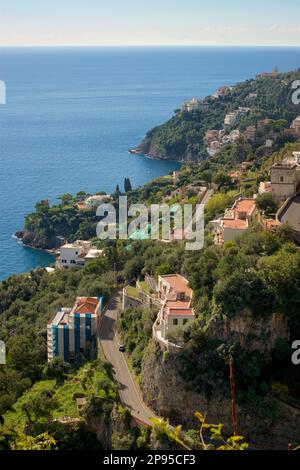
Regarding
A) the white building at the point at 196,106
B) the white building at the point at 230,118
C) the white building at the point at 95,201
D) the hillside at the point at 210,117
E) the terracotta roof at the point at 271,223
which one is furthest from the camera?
the white building at the point at 196,106

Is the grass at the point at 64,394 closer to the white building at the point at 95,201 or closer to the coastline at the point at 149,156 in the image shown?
the white building at the point at 95,201

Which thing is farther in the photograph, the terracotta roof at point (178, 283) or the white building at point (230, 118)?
the white building at point (230, 118)

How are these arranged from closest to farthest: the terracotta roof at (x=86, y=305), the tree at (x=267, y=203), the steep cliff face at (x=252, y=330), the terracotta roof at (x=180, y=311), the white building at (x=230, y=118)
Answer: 1. the steep cliff face at (x=252, y=330)
2. the terracotta roof at (x=180, y=311)
3. the tree at (x=267, y=203)
4. the terracotta roof at (x=86, y=305)
5. the white building at (x=230, y=118)

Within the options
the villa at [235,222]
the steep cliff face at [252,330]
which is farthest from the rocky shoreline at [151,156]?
the steep cliff face at [252,330]

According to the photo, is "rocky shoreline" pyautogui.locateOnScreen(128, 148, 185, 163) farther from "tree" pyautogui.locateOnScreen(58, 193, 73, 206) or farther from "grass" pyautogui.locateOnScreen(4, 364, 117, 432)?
"grass" pyautogui.locateOnScreen(4, 364, 117, 432)

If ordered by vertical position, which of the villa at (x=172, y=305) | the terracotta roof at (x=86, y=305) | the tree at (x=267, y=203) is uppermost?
the tree at (x=267, y=203)

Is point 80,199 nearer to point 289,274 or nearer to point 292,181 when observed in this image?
point 292,181

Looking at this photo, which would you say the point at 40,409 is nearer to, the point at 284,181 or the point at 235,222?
the point at 235,222

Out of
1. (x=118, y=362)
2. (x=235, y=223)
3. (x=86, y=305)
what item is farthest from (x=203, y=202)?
(x=118, y=362)
